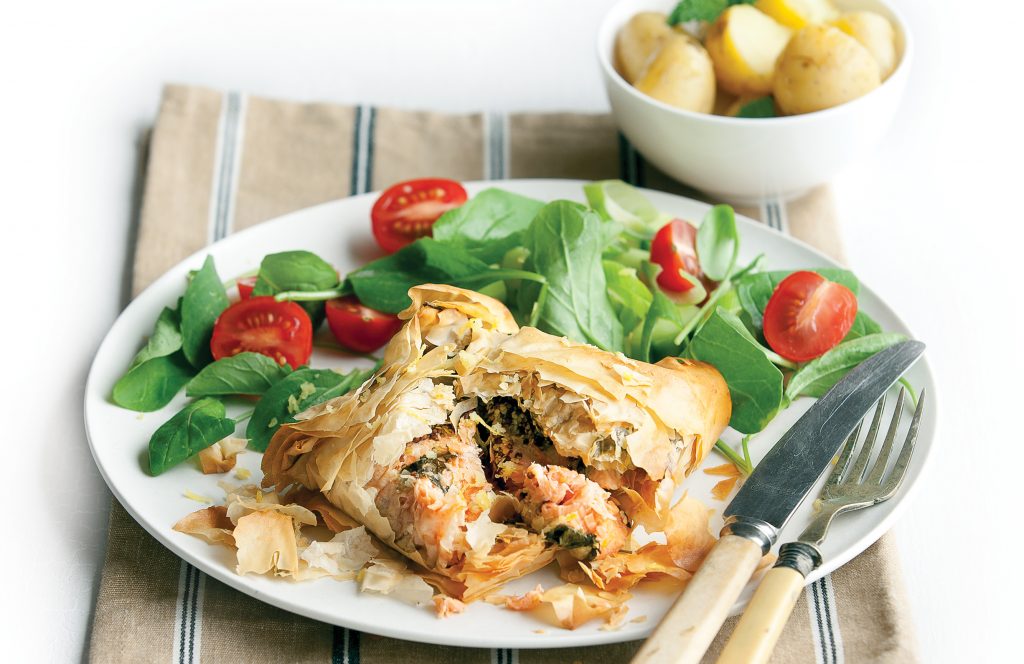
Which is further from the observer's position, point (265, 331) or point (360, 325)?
point (360, 325)

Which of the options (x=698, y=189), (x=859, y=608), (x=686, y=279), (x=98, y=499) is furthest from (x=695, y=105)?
(x=98, y=499)

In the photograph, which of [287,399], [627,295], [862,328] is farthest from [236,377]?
[862,328]

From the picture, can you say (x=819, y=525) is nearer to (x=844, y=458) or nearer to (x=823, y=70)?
(x=844, y=458)

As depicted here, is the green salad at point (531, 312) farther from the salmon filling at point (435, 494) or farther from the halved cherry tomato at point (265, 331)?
the salmon filling at point (435, 494)

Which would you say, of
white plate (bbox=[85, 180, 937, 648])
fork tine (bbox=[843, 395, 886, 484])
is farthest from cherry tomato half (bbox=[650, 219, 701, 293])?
fork tine (bbox=[843, 395, 886, 484])

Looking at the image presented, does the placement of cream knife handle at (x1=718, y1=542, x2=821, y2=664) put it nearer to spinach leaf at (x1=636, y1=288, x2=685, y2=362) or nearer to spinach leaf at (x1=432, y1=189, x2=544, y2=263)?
spinach leaf at (x1=636, y1=288, x2=685, y2=362)

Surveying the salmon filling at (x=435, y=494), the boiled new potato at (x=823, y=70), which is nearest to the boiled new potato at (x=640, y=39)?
the boiled new potato at (x=823, y=70)
